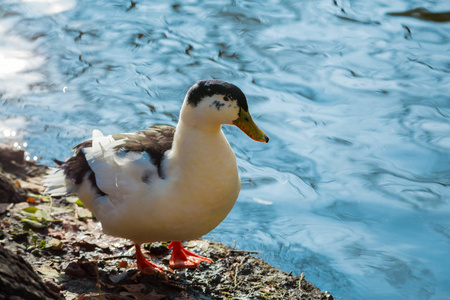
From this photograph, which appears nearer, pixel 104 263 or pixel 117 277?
pixel 117 277

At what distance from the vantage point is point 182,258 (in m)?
4.05

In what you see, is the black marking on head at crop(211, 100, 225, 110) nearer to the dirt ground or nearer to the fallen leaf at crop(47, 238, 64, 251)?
the dirt ground

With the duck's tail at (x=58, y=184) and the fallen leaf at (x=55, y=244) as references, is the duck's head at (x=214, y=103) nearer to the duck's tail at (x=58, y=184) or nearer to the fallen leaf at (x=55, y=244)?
the duck's tail at (x=58, y=184)

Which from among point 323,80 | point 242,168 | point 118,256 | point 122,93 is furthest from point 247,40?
point 118,256

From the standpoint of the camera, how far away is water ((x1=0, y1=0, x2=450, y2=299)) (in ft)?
17.1

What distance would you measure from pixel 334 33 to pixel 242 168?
341cm

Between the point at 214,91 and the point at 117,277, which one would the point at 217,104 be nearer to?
the point at 214,91

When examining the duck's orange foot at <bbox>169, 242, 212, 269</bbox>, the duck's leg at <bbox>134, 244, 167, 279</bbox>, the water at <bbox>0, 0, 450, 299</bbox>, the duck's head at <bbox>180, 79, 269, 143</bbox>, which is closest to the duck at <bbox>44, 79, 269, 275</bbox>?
the duck's head at <bbox>180, 79, 269, 143</bbox>

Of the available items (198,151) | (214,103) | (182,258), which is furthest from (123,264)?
(214,103)

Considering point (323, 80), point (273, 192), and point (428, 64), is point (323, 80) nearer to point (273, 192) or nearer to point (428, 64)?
point (428, 64)

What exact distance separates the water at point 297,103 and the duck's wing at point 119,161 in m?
1.66

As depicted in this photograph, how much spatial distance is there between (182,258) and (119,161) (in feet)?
2.99

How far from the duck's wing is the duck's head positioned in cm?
40

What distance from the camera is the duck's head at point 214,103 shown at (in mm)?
3318
